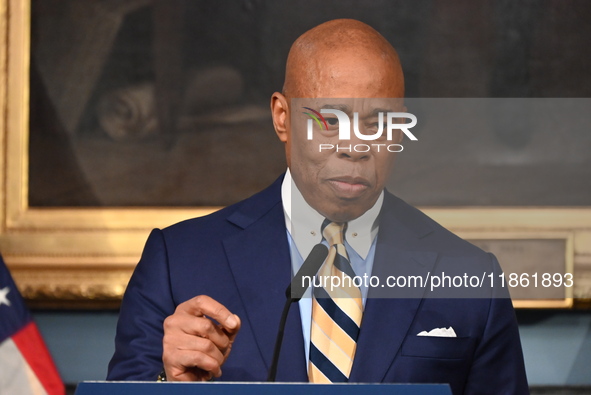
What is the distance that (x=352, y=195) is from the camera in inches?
90.1

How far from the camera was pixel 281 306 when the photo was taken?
2279mm

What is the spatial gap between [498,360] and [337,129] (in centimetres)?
79

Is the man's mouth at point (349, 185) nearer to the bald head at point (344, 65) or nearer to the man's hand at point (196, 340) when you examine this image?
the bald head at point (344, 65)

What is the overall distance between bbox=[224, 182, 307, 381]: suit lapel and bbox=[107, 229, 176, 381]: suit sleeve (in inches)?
8.0

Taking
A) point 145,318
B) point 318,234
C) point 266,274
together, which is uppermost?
point 318,234

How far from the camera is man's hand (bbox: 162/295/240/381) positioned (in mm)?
1732

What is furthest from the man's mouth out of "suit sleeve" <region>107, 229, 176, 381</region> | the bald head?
"suit sleeve" <region>107, 229, 176, 381</region>

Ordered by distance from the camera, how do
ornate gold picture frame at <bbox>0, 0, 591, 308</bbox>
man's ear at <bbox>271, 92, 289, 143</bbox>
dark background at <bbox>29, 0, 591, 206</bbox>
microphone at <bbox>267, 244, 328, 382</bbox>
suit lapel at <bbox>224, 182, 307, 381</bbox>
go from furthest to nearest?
dark background at <bbox>29, 0, 591, 206</bbox>, ornate gold picture frame at <bbox>0, 0, 591, 308</bbox>, man's ear at <bbox>271, 92, 289, 143</bbox>, suit lapel at <bbox>224, 182, 307, 381</bbox>, microphone at <bbox>267, 244, 328, 382</bbox>

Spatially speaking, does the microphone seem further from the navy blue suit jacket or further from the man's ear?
the man's ear

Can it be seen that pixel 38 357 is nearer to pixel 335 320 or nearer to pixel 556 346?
pixel 335 320

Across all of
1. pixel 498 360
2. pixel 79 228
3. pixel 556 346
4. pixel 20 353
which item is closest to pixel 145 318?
pixel 498 360

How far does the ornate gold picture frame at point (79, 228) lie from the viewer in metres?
3.48

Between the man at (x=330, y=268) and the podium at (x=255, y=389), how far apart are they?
66 centimetres

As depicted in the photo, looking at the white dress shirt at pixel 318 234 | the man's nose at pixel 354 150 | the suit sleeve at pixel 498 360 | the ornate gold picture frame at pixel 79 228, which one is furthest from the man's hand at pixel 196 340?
the ornate gold picture frame at pixel 79 228
